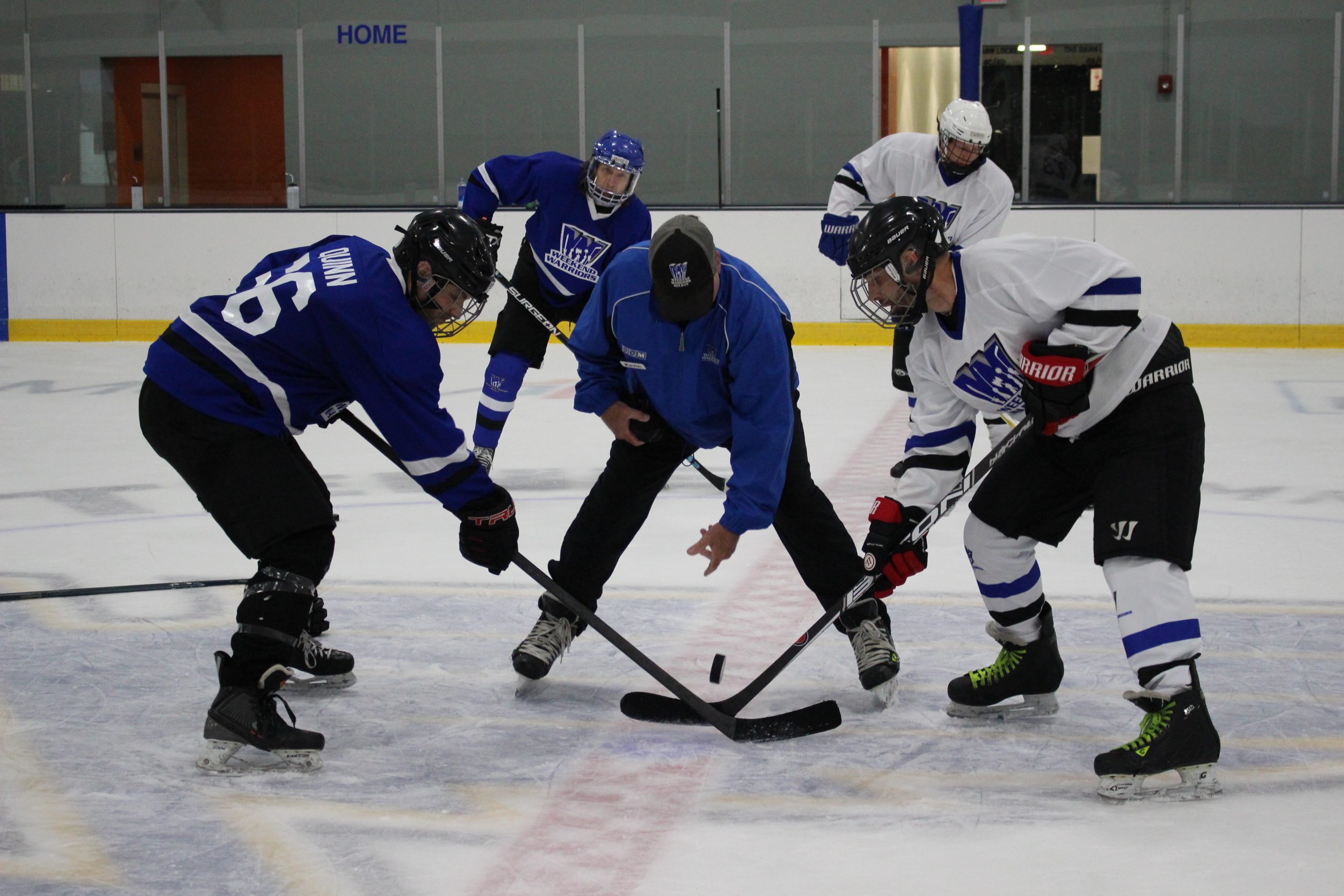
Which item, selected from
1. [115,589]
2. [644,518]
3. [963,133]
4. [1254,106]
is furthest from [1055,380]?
[1254,106]

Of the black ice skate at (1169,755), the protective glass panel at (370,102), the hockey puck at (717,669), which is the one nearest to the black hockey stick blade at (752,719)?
the hockey puck at (717,669)

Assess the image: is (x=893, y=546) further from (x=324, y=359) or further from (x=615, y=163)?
(x=615, y=163)

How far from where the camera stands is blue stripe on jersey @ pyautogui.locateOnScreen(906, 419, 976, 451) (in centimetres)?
241

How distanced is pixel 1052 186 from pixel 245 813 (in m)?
8.04

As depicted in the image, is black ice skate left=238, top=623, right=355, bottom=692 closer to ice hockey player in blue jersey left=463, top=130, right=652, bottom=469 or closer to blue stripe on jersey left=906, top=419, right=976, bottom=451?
blue stripe on jersey left=906, top=419, right=976, bottom=451

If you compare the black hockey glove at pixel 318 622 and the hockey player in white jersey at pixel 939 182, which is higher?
the hockey player in white jersey at pixel 939 182

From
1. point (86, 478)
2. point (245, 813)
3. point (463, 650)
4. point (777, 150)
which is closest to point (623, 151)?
point (463, 650)

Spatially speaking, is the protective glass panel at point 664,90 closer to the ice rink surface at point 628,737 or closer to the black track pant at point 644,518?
the ice rink surface at point 628,737

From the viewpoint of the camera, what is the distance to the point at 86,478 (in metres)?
4.62

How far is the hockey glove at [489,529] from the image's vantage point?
2.26 m

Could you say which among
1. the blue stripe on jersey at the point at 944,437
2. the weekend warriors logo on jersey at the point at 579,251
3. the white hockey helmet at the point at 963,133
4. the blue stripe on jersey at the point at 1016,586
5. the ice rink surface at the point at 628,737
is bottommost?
the ice rink surface at the point at 628,737

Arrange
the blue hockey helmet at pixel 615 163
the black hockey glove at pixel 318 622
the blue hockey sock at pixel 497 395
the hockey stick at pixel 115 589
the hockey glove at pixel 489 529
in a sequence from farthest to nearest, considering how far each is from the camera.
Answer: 1. the blue hockey sock at pixel 497 395
2. the blue hockey helmet at pixel 615 163
3. the hockey stick at pixel 115 589
4. the black hockey glove at pixel 318 622
5. the hockey glove at pixel 489 529

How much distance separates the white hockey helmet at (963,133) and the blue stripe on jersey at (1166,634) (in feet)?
8.40

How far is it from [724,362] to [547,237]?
1.98 m
